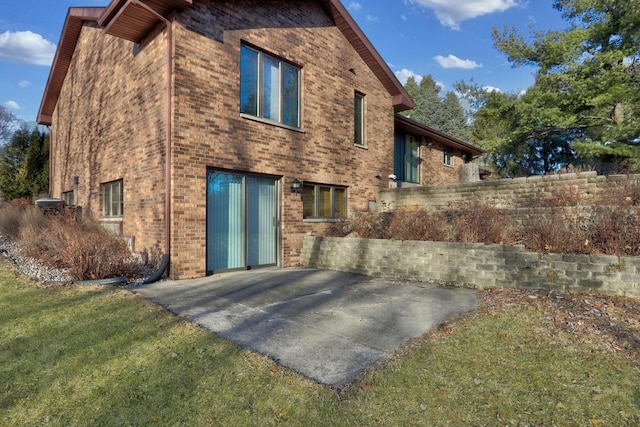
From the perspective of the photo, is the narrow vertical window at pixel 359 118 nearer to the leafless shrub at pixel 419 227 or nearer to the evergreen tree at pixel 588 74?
the leafless shrub at pixel 419 227

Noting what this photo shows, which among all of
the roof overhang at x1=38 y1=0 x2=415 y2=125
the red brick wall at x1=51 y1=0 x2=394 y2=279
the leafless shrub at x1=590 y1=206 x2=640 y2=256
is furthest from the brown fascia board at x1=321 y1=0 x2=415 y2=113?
the leafless shrub at x1=590 y1=206 x2=640 y2=256

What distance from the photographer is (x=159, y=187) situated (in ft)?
23.5

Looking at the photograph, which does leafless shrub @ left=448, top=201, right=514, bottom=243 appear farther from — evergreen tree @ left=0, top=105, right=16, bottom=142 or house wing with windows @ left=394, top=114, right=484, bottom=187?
evergreen tree @ left=0, top=105, right=16, bottom=142

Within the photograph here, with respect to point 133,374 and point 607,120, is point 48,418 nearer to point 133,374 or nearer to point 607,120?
point 133,374

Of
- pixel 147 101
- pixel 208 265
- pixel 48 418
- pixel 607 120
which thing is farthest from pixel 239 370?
pixel 607 120

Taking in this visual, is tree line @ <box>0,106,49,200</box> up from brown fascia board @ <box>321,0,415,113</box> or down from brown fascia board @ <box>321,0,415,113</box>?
down

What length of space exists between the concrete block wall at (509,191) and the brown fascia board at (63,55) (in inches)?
415

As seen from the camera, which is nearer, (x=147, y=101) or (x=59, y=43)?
(x=147, y=101)

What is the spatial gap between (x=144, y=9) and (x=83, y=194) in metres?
7.32

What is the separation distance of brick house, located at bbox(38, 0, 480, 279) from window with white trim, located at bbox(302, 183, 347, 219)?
42 mm

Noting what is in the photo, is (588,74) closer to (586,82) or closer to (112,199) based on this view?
(586,82)

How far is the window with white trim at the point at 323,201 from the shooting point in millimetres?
9773

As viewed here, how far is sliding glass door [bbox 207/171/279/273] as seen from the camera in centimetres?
761

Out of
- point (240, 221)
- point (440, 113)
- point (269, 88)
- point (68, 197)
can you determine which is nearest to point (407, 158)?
point (269, 88)
